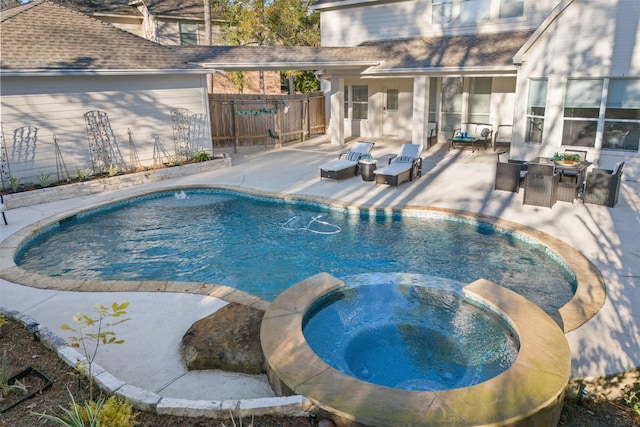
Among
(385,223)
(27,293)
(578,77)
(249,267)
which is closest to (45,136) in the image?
(27,293)

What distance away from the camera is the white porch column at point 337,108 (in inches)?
736

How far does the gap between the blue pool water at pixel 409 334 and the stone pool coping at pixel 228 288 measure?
88cm

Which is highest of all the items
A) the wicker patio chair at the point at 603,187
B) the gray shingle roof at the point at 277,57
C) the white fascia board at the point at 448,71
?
the gray shingle roof at the point at 277,57

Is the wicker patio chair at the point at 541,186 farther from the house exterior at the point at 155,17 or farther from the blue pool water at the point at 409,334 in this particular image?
the house exterior at the point at 155,17

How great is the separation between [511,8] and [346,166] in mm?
9042

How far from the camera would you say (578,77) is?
12641 mm

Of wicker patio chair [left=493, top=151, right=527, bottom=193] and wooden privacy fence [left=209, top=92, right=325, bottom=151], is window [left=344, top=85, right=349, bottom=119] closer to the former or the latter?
wooden privacy fence [left=209, top=92, right=325, bottom=151]

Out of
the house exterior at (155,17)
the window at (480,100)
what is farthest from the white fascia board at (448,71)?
the house exterior at (155,17)

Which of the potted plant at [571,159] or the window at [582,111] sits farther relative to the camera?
the window at [582,111]

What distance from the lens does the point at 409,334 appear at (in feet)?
20.2

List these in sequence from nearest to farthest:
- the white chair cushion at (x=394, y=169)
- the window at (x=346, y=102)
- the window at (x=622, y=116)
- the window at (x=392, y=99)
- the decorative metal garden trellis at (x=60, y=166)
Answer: the window at (x=622, y=116)
the white chair cushion at (x=394, y=169)
the decorative metal garden trellis at (x=60, y=166)
the window at (x=392, y=99)
the window at (x=346, y=102)

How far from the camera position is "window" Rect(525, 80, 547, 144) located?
13.6 m

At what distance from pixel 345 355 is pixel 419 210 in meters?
5.69

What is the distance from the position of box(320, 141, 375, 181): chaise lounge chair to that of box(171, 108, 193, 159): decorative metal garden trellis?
5041 mm
